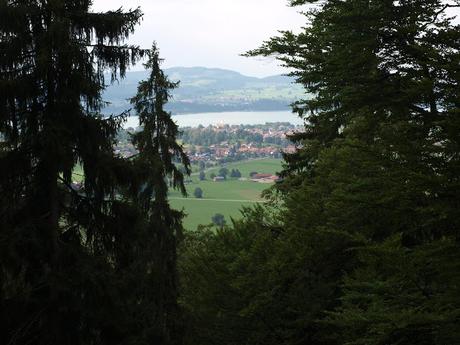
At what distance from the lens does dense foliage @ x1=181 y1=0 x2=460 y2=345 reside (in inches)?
256

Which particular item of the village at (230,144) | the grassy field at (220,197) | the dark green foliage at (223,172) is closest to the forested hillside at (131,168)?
the grassy field at (220,197)

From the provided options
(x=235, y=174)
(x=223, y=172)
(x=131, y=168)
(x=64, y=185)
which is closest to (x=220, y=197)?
(x=235, y=174)

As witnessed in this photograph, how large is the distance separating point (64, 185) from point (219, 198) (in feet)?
251

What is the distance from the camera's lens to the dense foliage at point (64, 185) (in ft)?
25.8

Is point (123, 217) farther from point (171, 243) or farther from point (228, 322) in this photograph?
point (171, 243)

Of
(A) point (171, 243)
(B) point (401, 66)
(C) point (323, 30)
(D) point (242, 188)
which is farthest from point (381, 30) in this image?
(D) point (242, 188)

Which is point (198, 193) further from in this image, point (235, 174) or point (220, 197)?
point (235, 174)

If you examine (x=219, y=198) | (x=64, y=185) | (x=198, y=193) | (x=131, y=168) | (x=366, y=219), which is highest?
(x=131, y=168)

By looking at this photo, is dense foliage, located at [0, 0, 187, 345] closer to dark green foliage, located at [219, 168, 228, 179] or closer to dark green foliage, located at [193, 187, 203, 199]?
dark green foliage, located at [193, 187, 203, 199]

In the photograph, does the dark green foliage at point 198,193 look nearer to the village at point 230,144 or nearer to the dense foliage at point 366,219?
the village at point 230,144

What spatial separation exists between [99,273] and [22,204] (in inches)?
81.2

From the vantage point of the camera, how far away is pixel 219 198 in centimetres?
8588

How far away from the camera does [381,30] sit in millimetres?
8312

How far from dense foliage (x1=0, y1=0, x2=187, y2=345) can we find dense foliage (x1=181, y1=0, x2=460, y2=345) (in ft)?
11.3
